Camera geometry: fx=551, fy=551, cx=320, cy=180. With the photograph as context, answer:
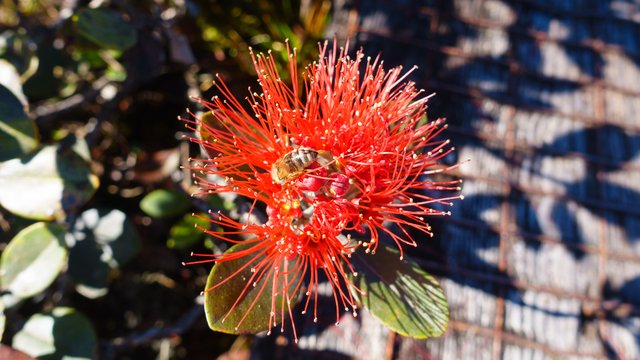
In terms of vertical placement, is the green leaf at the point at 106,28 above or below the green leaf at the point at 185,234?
above

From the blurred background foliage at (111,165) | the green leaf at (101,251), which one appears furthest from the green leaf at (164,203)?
the green leaf at (101,251)

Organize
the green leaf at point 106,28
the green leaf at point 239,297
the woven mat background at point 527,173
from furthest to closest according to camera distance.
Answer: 1. the green leaf at point 106,28
2. the woven mat background at point 527,173
3. the green leaf at point 239,297

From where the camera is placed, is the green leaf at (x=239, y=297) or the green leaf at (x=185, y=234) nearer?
the green leaf at (x=239, y=297)

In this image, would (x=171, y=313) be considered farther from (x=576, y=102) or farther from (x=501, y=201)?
(x=576, y=102)

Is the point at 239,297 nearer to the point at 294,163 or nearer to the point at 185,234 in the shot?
the point at 294,163

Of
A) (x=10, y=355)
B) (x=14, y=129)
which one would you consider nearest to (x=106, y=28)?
(x=14, y=129)

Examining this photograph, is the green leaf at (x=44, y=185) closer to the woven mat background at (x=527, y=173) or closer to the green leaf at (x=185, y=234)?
the green leaf at (x=185, y=234)
